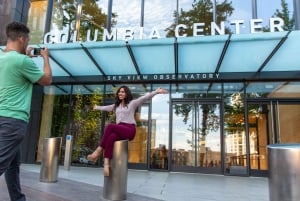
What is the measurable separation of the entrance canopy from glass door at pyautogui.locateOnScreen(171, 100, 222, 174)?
1.09 metres

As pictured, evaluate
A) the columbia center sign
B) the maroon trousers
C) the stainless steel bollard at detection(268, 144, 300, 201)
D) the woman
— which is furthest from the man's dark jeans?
the columbia center sign

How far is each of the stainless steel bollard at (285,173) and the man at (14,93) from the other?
7.85 feet

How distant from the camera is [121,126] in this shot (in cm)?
429

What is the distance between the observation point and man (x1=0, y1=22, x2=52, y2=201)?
229 cm

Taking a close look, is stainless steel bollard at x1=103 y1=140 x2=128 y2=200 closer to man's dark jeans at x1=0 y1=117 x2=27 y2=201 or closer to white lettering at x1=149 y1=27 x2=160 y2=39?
man's dark jeans at x1=0 y1=117 x2=27 y2=201

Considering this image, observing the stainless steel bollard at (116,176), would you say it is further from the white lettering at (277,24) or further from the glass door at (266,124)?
the glass door at (266,124)

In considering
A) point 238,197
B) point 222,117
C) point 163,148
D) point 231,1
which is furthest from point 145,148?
point 231,1

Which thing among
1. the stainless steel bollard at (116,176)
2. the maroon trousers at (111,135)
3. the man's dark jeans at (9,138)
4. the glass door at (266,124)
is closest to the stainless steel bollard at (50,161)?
the stainless steel bollard at (116,176)

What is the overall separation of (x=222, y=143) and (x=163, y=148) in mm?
2008

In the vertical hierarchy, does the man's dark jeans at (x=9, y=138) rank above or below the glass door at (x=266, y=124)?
below

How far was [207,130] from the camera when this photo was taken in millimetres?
9438

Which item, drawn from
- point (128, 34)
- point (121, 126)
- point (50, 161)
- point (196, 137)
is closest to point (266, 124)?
point (196, 137)

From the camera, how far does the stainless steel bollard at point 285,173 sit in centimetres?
269

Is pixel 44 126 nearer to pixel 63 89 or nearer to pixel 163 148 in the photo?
pixel 63 89
